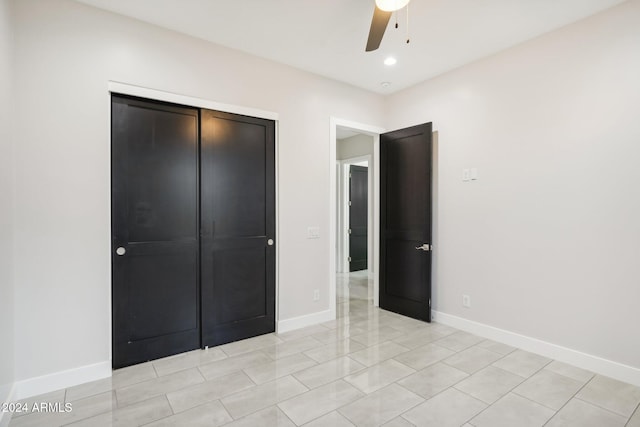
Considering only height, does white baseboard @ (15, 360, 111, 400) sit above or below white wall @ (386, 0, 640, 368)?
below

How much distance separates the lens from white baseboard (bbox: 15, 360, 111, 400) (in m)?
2.23

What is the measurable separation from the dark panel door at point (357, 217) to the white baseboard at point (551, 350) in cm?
329

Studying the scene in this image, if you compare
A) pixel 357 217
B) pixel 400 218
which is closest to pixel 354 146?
pixel 357 217

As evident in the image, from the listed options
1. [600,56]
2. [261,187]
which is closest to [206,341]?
[261,187]

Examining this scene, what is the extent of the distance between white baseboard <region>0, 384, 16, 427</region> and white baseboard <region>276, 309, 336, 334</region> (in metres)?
2.10

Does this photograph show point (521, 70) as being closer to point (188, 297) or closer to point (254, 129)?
point (254, 129)

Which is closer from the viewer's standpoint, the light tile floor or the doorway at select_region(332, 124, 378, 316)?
the light tile floor

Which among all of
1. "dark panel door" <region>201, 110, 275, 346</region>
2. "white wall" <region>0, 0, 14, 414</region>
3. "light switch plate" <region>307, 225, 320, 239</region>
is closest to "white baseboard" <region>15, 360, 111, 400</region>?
"white wall" <region>0, 0, 14, 414</region>

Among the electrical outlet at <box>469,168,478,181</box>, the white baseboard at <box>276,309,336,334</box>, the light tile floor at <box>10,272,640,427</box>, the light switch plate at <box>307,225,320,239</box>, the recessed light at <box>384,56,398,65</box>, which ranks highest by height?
the recessed light at <box>384,56,398,65</box>

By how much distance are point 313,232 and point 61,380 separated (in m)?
2.54

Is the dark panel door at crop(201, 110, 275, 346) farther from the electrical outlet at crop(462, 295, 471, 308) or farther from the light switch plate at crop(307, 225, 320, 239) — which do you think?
the electrical outlet at crop(462, 295, 471, 308)

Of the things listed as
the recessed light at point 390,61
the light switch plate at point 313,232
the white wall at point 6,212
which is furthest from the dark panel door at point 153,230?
the recessed light at point 390,61

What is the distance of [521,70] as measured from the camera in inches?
121

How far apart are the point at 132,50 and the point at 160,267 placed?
188cm
